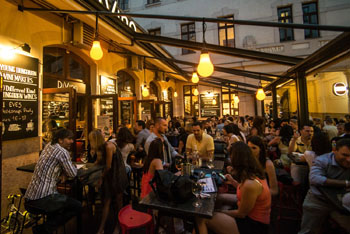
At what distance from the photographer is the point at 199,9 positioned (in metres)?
12.8

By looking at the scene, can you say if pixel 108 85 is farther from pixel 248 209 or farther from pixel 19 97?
pixel 248 209

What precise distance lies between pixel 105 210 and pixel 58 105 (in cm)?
426

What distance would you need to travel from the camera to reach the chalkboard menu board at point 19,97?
3.42 meters

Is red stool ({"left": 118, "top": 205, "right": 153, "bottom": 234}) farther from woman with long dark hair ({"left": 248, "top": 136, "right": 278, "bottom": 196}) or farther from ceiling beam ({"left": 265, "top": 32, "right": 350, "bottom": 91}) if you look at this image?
ceiling beam ({"left": 265, "top": 32, "right": 350, "bottom": 91})

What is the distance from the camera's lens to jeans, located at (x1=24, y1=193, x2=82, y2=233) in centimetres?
235

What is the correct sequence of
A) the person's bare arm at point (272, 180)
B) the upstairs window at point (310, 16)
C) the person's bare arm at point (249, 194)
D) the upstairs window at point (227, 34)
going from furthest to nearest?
1. the upstairs window at point (227, 34)
2. the upstairs window at point (310, 16)
3. the person's bare arm at point (272, 180)
4. the person's bare arm at point (249, 194)

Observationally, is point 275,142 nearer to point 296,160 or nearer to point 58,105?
point 296,160

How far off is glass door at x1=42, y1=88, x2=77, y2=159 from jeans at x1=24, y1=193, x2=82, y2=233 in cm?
228

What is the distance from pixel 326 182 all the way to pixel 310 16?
13225 millimetres

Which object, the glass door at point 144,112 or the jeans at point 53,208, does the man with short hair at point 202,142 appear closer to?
the jeans at point 53,208

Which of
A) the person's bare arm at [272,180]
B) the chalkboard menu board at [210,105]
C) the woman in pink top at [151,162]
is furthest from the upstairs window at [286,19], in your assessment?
the woman in pink top at [151,162]

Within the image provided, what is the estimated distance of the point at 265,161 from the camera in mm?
2643

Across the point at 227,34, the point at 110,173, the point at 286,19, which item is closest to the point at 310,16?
the point at 286,19

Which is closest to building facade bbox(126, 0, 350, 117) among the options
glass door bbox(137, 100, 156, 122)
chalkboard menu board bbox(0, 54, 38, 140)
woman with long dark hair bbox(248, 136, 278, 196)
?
glass door bbox(137, 100, 156, 122)
